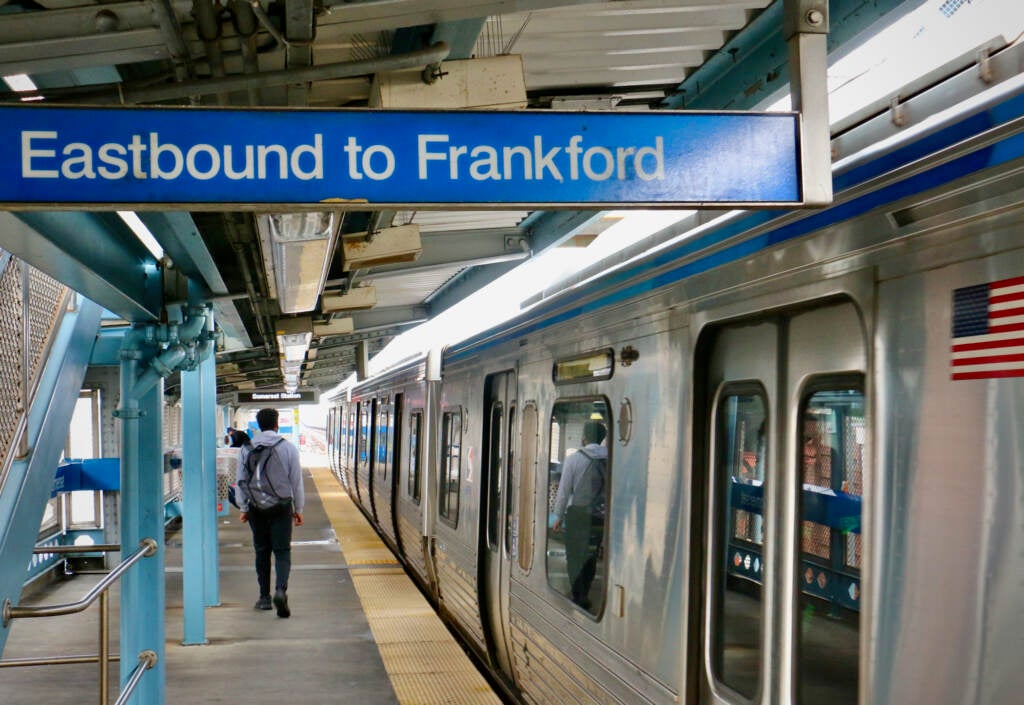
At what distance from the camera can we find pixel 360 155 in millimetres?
2387

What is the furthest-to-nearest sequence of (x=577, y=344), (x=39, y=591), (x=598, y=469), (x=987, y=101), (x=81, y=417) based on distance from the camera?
1. (x=81, y=417)
2. (x=39, y=591)
3. (x=577, y=344)
4. (x=598, y=469)
5. (x=987, y=101)

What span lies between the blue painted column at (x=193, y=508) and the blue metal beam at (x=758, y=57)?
4.45m

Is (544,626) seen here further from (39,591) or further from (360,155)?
(39,591)

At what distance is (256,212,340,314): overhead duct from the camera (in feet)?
14.4

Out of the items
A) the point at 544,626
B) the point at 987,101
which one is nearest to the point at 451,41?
the point at 987,101

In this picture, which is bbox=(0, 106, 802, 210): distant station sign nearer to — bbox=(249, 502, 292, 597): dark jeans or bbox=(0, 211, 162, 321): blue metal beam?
bbox=(0, 211, 162, 321): blue metal beam

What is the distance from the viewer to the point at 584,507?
4.34 meters

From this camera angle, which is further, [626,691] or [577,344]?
[577,344]

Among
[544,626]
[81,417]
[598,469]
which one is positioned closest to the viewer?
[598,469]

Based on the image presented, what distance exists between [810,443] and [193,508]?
6310 mm

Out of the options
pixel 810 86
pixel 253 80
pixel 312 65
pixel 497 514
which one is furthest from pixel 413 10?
pixel 497 514

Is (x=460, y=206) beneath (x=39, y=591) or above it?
above

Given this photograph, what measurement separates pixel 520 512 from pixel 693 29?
99.9 inches

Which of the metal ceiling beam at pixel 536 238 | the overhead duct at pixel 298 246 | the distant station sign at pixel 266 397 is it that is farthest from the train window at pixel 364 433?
the overhead duct at pixel 298 246
